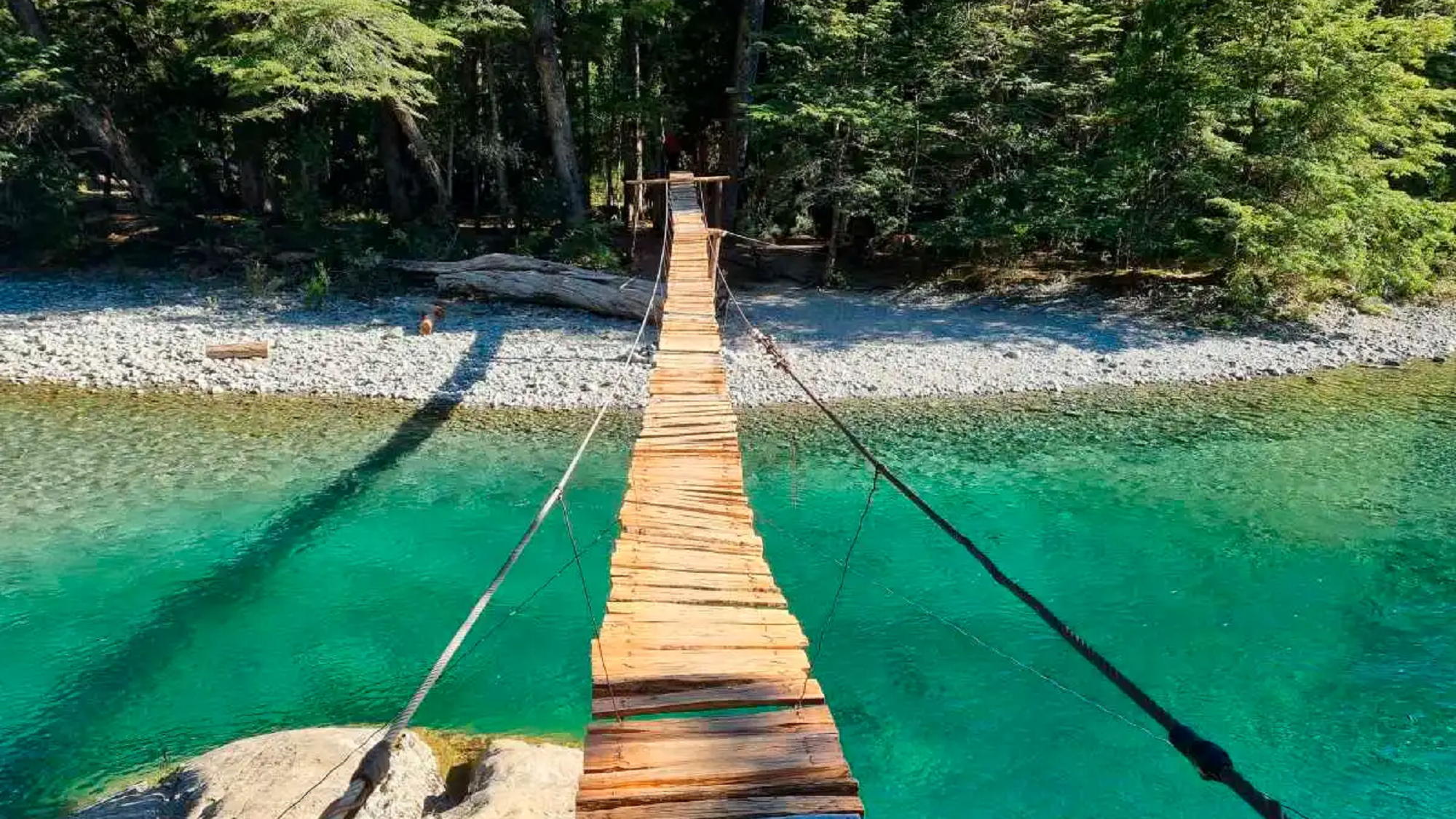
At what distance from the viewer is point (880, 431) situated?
9523mm

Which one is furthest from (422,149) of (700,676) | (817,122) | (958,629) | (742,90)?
(700,676)

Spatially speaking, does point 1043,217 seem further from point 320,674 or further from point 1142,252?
point 320,674

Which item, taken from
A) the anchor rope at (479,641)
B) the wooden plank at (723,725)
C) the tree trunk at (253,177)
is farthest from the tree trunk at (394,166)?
the wooden plank at (723,725)

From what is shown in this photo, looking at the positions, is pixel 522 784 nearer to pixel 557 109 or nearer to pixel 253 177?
pixel 557 109

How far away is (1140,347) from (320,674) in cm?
1125

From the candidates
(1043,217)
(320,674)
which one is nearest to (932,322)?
(1043,217)

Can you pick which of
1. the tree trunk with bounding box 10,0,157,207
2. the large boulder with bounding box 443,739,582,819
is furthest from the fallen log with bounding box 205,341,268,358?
the large boulder with bounding box 443,739,582,819

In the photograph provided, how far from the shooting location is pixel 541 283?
13367mm

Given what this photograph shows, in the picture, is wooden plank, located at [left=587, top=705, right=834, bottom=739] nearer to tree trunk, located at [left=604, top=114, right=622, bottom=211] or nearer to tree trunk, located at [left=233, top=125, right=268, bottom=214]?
tree trunk, located at [left=604, top=114, right=622, bottom=211]

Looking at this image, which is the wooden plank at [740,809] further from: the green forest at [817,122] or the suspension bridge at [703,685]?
the green forest at [817,122]

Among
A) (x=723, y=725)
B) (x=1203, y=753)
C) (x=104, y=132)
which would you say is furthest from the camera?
(x=104, y=132)

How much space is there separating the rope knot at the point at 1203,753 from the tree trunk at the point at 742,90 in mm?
12497

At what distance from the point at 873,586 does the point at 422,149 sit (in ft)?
37.2

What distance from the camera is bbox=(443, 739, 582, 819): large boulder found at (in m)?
3.83
